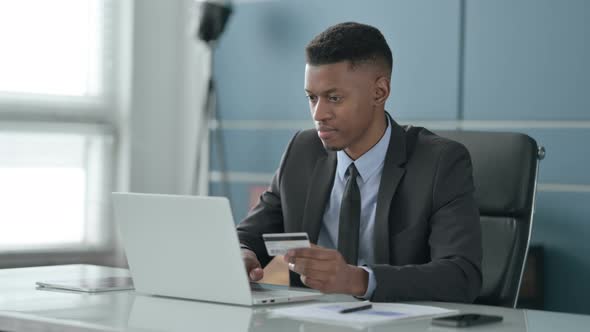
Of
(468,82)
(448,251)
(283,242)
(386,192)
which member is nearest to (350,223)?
(386,192)

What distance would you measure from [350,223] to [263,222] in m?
0.34

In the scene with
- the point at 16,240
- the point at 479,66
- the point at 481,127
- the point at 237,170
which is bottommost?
the point at 16,240

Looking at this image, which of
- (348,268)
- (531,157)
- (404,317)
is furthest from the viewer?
(531,157)

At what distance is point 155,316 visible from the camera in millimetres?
1738

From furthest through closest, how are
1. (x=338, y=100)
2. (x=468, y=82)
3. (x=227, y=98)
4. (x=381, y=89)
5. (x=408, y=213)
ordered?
(x=227, y=98) → (x=468, y=82) → (x=381, y=89) → (x=338, y=100) → (x=408, y=213)

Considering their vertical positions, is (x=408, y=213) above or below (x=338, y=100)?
below

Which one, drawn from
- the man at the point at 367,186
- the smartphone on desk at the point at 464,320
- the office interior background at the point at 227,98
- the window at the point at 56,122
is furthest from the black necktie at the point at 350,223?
the window at the point at 56,122

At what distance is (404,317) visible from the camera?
5.66 feet

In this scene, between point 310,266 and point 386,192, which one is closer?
point 310,266

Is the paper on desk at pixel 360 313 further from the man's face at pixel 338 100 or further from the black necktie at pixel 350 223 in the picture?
the man's face at pixel 338 100

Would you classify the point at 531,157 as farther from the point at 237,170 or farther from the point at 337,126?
the point at 237,170

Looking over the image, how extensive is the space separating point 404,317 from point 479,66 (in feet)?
7.77

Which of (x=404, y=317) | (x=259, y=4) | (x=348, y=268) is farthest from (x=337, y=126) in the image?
(x=259, y=4)

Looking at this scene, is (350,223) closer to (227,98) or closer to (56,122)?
(227,98)
